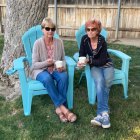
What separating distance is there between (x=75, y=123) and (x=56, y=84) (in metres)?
0.54

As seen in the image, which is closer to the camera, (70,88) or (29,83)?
(29,83)

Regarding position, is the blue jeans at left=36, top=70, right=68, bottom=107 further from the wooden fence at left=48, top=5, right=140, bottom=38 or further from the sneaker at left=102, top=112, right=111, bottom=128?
the wooden fence at left=48, top=5, right=140, bottom=38

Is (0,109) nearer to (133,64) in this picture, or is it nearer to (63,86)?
(63,86)

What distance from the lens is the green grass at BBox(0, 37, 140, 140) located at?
3.19 metres

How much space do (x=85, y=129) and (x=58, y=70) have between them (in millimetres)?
802

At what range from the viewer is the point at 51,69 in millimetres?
3615

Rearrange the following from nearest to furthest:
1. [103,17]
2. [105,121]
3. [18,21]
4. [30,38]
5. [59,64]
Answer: [105,121]
[59,64]
[30,38]
[18,21]
[103,17]

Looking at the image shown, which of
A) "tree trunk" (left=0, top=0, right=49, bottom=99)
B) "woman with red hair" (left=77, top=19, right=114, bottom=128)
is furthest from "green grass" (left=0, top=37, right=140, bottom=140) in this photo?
"tree trunk" (left=0, top=0, right=49, bottom=99)

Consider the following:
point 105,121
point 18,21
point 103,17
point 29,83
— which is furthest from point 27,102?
point 103,17

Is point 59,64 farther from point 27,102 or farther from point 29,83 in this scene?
point 27,102

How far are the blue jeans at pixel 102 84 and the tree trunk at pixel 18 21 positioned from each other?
4.22 feet

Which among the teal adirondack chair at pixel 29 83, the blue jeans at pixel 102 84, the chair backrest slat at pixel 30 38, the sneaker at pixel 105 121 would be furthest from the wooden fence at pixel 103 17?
the sneaker at pixel 105 121

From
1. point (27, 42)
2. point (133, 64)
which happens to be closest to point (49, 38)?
point (27, 42)

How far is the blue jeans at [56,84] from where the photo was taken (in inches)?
132
